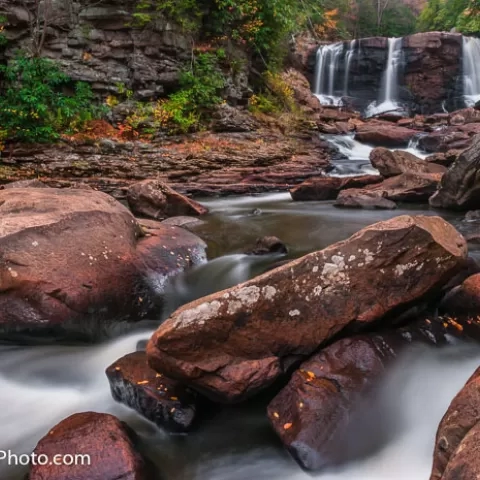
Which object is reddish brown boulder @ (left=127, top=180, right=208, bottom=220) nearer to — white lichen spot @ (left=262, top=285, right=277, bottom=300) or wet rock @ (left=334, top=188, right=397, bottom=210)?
wet rock @ (left=334, top=188, right=397, bottom=210)

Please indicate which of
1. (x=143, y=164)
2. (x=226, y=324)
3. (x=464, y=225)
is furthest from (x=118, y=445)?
(x=143, y=164)

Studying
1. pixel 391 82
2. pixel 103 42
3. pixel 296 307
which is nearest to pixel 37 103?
pixel 103 42

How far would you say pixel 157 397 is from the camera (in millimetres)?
2947

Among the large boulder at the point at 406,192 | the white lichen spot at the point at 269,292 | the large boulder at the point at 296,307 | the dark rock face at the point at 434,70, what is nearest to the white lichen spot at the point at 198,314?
the large boulder at the point at 296,307

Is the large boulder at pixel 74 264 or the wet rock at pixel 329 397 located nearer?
the wet rock at pixel 329 397

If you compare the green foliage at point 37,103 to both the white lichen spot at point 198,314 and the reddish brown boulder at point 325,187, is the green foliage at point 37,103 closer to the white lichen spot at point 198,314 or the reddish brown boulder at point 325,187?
the reddish brown boulder at point 325,187

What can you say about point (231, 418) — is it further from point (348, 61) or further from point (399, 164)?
point (348, 61)

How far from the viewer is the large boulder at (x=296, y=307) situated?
2867 millimetres

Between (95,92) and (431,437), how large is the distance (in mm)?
10641

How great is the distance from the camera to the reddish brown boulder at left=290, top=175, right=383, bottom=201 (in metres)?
9.30

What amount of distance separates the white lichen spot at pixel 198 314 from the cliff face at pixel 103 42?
957 cm

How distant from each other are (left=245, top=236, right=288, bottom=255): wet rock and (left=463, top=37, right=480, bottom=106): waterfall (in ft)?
59.1

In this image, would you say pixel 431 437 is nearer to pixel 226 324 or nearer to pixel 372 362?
pixel 372 362

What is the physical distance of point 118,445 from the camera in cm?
251
